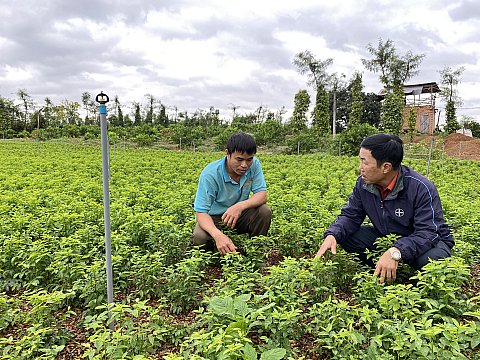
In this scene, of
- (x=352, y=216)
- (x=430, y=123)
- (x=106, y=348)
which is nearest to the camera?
(x=106, y=348)

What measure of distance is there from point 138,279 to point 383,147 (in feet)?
8.23

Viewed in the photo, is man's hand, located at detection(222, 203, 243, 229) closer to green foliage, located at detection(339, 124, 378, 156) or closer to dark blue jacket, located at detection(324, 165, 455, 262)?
dark blue jacket, located at detection(324, 165, 455, 262)

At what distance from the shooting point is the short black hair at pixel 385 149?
11.0 feet

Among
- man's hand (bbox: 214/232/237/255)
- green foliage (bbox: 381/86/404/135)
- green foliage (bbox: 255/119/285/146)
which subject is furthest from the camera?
green foliage (bbox: 381/86/404/135)

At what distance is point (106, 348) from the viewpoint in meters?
2.43

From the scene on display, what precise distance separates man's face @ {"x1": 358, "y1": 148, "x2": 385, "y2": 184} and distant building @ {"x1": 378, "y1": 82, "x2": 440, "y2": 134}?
125 ft

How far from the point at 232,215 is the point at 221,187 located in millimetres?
399

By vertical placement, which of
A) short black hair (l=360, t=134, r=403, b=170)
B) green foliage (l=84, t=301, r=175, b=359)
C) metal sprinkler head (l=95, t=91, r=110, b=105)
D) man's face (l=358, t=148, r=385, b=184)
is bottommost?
green foliage (l=84, t=301, r=175, b=359)

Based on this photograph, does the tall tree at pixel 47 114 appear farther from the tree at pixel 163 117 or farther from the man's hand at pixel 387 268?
the man's hand at pixel 387 268

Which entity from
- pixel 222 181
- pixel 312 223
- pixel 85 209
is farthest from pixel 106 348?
pixel 85 209

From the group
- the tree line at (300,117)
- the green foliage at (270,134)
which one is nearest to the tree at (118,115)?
the tree line at (300,117)

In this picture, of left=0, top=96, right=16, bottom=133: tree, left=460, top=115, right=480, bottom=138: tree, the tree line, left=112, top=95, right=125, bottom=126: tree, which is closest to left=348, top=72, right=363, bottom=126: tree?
the tree line

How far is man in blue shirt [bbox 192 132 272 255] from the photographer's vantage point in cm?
391

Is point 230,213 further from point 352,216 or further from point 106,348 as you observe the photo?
point 106,348
